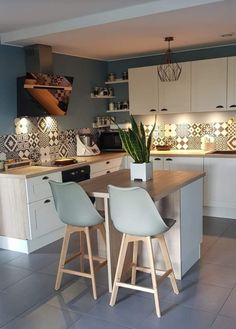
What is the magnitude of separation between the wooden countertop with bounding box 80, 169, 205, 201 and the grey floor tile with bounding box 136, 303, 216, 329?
84 cm

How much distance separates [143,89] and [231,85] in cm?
129

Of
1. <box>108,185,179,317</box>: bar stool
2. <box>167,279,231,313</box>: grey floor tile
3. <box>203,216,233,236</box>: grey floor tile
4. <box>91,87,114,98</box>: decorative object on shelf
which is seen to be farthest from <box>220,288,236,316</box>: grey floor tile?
<box>91,87,114,98</box>: decorative object on shelf

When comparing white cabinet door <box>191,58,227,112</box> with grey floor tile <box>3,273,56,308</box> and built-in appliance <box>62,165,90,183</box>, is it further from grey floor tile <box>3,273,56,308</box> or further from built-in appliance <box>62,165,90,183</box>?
grey floor tile <box>3,273,56,308</box>

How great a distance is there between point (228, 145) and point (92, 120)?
2.15 m

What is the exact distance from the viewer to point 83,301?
2.83 meters

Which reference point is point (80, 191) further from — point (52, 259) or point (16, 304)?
point (52, 259)

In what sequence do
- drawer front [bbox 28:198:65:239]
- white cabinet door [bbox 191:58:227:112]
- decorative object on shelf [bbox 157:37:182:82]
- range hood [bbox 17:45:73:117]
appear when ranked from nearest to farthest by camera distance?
drawer front [bbox 28:198:65:239], range hood [bbox 17:45:73:117], white cabinet door [bbox 191:58:227:112], decorative object on shelf [bbox 157:37:182:82]

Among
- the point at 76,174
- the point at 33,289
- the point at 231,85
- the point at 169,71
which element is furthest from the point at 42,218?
the point at 231,85

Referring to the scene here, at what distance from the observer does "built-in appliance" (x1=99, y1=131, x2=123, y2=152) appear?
5722 millimetres

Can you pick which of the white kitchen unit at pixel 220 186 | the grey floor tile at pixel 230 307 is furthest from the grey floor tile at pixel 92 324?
the white kitchen unit at pixel 220 186

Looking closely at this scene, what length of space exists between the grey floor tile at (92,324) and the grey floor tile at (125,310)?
36 millimetres

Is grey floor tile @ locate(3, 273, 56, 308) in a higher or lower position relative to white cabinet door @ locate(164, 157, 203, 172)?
lower

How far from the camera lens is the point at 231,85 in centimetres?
479

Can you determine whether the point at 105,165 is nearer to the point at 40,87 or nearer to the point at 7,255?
the point at 40,87
